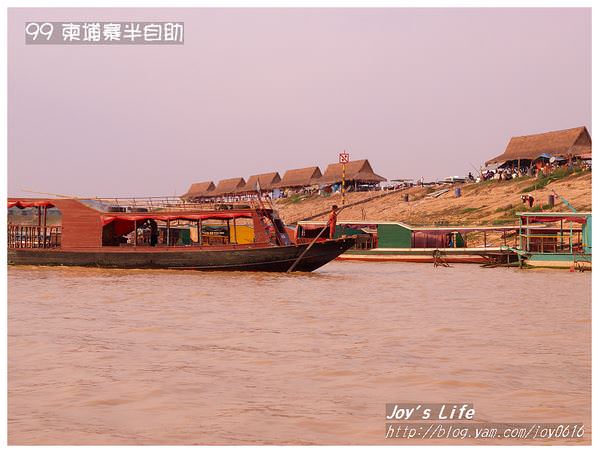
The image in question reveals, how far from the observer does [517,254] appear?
2806 cm

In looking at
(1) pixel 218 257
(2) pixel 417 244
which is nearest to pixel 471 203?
(2) pixel 417 244

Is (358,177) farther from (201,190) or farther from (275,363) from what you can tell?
(275,363)

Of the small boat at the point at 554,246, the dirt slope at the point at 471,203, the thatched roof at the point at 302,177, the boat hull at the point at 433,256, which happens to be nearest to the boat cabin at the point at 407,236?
the boat hull at the point at 433,256

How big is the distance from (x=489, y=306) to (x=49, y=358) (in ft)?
29.3

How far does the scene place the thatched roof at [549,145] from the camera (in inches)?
1905

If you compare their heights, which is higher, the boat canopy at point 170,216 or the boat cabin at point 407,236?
the boat canopy at point 170,216

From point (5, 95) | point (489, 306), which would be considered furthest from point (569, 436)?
point (489, 306)

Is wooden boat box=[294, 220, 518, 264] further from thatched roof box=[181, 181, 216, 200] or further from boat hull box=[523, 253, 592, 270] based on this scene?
thatched roof box=[181, 181, 216, 200]

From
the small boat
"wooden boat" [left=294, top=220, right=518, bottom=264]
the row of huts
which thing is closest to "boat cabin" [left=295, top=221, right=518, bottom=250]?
"wooden boat" [left=294, top=220, right=518, bottom=264]

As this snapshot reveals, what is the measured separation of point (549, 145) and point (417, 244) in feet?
71.8

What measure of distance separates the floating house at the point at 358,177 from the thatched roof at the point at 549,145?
13171 mm

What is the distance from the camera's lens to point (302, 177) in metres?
74.3

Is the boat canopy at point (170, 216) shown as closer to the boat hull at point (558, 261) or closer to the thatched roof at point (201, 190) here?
the boat hull at point (558, 261)

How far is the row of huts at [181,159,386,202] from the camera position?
216ft
